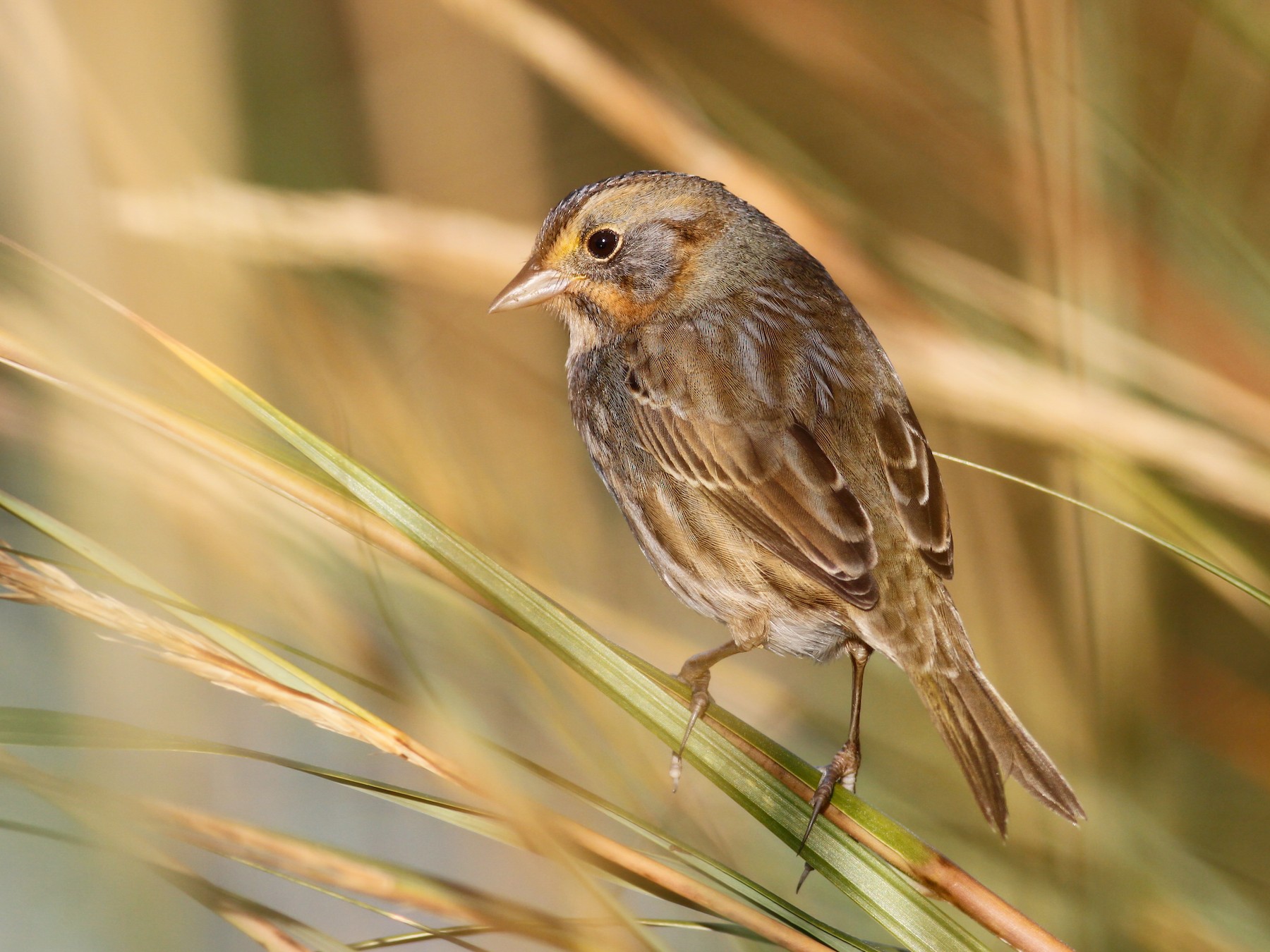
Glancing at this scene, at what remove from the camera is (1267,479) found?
62.2 inches

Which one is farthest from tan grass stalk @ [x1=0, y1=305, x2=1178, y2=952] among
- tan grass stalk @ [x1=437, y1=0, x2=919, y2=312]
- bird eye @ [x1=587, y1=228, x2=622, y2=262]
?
tan grass stalk @ [x1=437, y1=0, x2=919, y2=312]

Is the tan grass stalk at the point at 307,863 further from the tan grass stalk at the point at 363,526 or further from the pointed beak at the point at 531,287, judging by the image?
the pointed beak at the point at 531,287

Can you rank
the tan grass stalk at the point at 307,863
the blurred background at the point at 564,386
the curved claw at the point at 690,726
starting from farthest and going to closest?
1. the blurred background at the point at 564,386
2. the curved claw at the point at 690,726
3. the tan grass stalk at the point at 307,863

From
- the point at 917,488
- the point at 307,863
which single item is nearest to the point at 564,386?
the point at 917,488

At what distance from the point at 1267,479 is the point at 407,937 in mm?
1297

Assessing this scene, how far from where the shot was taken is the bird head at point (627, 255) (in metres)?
1.69

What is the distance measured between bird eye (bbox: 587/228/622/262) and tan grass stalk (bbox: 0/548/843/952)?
876mm

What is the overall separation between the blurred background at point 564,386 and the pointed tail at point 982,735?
0.26 m

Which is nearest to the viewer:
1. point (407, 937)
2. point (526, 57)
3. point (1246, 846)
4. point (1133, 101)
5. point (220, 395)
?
point (407, 937)

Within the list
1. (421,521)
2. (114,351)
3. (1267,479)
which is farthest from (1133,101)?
(114,351)

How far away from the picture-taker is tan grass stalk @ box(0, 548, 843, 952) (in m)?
1.01

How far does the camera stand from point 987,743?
137 cm

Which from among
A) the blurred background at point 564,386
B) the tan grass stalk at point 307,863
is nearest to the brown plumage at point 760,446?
the blurred background at point 564,386

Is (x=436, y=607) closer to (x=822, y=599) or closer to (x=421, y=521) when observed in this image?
(x=421, y=521)
